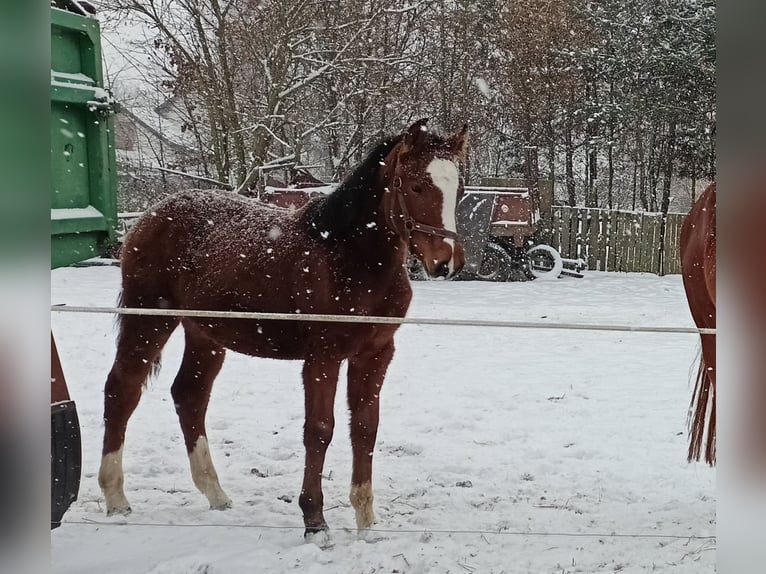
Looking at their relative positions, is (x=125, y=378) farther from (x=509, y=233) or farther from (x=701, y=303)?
(x=701, y=303)

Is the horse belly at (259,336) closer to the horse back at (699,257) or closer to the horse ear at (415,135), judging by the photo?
the horse ear at (415,135)

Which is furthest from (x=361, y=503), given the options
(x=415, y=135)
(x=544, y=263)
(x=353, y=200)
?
(x=544, y=263)

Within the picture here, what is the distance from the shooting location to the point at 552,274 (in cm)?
293

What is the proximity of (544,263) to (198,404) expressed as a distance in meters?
1.82

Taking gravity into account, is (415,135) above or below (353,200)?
above

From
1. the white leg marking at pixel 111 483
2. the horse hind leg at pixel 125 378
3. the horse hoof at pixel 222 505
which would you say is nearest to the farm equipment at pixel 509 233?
the horse hind leg at pixel 125 378

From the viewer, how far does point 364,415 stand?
1.92 metres

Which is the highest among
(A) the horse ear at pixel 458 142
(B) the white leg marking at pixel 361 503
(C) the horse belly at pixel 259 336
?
(A) the horse ear at pixel 458 142

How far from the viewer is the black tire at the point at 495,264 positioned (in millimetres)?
2928
